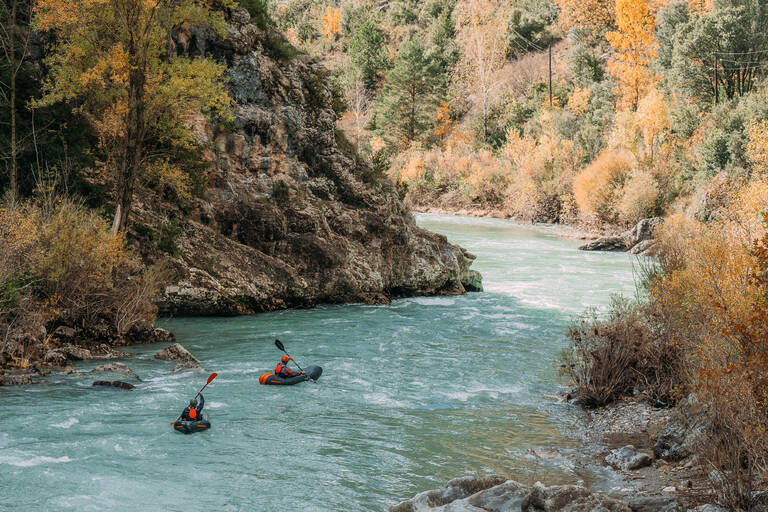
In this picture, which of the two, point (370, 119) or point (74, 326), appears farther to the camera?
point (370, 119)

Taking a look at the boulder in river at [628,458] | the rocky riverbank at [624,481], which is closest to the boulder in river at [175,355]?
the rocky riverbank at [624,481]

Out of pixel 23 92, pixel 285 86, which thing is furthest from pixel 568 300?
pixel 23 92

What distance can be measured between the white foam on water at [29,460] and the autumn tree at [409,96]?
5746cm

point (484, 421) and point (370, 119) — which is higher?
point (370, 119)

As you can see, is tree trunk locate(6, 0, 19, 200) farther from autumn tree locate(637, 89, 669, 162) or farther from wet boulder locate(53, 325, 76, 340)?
autumn tree locate(637, 89, 669, 162)

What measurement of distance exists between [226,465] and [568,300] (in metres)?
14.1

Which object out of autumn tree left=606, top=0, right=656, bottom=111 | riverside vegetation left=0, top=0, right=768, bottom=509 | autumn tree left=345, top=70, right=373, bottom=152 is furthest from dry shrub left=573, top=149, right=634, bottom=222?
autumn tree left=345, top=70, right=373, bottom=152

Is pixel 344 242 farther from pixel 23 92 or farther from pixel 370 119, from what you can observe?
pixel 370 119

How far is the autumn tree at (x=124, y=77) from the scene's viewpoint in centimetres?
1498

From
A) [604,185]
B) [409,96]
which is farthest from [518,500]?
[409,96]

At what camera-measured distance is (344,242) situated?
19.8m

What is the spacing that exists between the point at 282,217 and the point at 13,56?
742 centimetres

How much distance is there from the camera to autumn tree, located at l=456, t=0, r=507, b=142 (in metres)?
65.6

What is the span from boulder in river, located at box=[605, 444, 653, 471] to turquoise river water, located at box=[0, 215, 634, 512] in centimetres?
54
